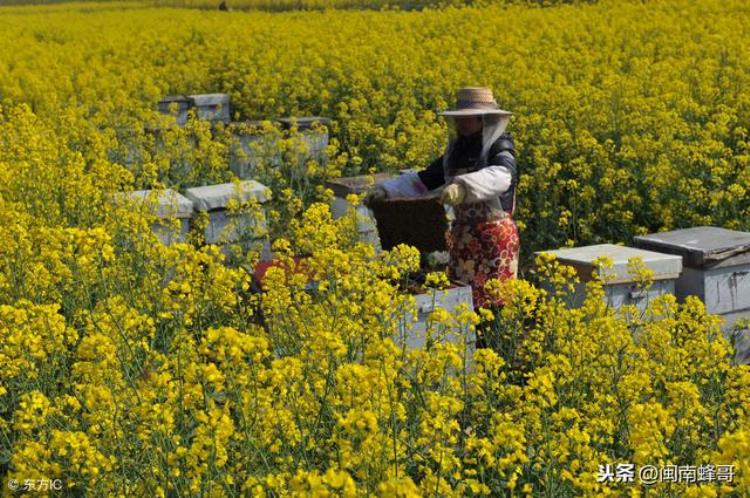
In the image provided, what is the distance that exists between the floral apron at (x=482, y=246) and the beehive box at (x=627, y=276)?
193 millimetres

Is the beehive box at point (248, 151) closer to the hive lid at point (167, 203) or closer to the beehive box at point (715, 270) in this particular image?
the hive lid at point (167, 203)

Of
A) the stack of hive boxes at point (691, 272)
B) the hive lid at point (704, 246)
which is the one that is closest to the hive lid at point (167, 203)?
the stack of hive boxes at point (691, 272)

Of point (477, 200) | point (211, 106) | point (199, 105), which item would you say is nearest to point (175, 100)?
point (199, 105)

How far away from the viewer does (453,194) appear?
16.7 ft

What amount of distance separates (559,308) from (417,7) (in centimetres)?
1883

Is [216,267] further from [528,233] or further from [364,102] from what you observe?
[364,102]

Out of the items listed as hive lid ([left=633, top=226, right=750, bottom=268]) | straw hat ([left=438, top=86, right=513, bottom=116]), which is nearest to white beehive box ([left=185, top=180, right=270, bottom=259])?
straw hat ([left=438, top=86, right=513, bottom=116])

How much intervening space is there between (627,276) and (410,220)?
1089mm

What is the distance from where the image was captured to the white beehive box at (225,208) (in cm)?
734

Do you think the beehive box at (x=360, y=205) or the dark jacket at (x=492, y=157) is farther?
the beehive box at (x=360, y=205)

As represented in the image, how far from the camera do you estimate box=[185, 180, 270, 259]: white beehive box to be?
24.1 feet

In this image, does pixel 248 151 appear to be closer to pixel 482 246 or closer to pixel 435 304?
pixel 482 246

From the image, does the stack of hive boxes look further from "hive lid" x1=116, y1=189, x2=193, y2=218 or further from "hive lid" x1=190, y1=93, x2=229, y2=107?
"hive lid" x1=190, y1=93, x2=229, y2=107

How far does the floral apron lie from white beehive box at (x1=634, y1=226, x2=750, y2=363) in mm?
817
